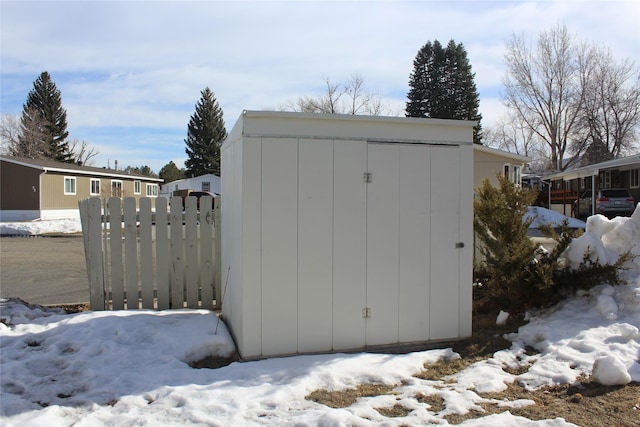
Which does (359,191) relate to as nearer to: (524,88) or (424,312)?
(424,312)

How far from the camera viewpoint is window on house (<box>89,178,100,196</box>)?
1325 inches

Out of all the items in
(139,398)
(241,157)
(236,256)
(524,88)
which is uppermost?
(524,88)

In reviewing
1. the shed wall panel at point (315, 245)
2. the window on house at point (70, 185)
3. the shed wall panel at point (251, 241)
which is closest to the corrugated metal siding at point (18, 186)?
the window on house at point (70, 185)

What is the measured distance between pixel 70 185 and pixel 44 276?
2570 cm

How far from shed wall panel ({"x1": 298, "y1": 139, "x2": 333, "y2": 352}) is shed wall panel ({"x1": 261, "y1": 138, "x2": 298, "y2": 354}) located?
0.06m

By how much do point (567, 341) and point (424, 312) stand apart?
133 centimetres

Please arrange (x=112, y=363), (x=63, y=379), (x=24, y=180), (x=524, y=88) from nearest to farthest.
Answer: (x=63, y=379), (x=112, y=363), (x=24, y=180), (x=524, y=88)

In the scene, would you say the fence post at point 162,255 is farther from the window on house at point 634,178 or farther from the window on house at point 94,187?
the window on house at point 94,187

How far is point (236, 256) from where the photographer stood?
15.3 feet

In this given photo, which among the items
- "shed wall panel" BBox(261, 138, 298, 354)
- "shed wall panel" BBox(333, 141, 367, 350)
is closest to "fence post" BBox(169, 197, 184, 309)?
"shed wall panel" BBox(261, 138, 298, 354)

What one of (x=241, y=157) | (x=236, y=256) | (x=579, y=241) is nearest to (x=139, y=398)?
(x=236, y=256)

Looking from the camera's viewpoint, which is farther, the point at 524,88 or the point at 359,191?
the point at 524,88

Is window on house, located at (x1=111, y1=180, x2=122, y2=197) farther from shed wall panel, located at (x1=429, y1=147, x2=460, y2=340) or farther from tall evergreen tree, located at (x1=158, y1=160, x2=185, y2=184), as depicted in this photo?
shed wall panel, located at (x1=429, y1=147, x2=460, y2=340)

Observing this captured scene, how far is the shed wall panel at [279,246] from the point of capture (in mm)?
4383
